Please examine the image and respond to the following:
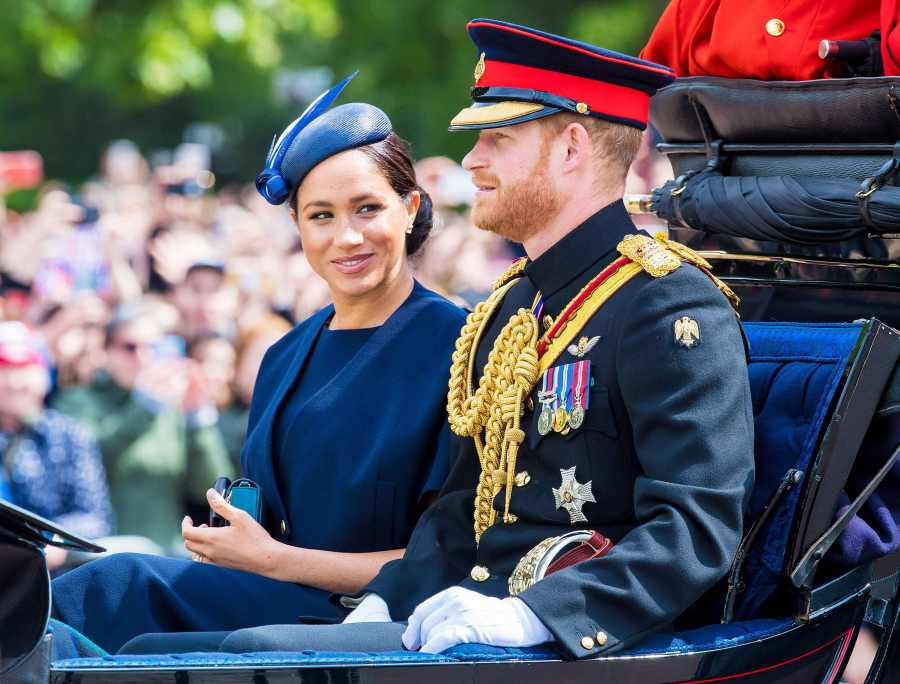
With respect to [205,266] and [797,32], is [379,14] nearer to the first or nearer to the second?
[205,266]

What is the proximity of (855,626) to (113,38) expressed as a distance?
12195 mm

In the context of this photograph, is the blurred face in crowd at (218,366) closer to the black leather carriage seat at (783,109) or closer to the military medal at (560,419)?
the black leather carriage seat at (783,109)

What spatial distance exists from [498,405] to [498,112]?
24.6 inches

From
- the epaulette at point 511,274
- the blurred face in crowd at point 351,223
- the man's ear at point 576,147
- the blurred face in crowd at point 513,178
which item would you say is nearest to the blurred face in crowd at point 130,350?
the blurred face in crowd at point 351,223

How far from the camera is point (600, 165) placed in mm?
3209

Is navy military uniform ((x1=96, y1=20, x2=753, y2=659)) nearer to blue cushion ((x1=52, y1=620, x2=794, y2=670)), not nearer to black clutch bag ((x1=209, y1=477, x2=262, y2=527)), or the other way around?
blue cushion ((x1=52, y1=620, x2=794, y2=670))

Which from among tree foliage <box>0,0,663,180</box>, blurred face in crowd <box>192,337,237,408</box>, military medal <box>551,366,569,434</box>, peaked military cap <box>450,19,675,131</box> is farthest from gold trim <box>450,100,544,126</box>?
tree foliage <box>0,0,663,180</box>

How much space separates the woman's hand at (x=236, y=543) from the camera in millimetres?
3541

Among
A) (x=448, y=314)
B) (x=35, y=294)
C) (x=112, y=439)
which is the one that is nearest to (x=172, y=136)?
(x=35, y=294)

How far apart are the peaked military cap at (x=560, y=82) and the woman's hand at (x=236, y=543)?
1.08 metres

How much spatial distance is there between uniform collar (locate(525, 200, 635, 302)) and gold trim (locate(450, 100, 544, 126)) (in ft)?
0.88

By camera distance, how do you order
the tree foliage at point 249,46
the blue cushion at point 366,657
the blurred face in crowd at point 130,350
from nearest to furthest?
1. the blue cushion at point 366,657
2. the blurred face in crowd at point 130,350
3. the tree foliage at point 249,46

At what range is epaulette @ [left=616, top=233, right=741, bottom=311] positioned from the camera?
3.03m

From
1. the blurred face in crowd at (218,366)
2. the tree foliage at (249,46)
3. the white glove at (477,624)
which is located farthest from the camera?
the tree foliage at (249,46)
